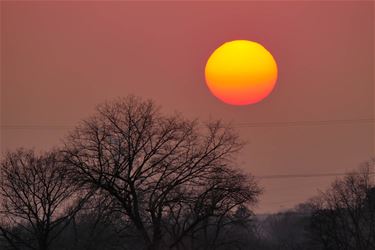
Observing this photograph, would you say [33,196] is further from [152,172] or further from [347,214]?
[347,214]

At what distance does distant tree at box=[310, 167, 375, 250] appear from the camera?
77188 mm

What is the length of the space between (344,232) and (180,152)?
52.1 metres

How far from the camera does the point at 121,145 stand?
34969mm

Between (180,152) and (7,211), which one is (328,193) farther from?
(180,152)

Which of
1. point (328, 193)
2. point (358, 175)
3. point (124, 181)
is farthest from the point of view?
point (328, 193)

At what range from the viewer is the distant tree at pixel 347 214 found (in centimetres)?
7719

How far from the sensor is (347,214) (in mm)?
85000

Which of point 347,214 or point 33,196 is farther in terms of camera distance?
point 347,214

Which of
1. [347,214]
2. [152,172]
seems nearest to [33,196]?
[152,172]

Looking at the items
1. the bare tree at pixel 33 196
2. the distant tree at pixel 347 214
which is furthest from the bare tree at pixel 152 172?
the distant tree at pixel 347 214

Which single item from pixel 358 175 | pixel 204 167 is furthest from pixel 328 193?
pixel 204 167

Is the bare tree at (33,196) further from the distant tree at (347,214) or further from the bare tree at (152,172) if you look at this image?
the distant tree at (347,214)

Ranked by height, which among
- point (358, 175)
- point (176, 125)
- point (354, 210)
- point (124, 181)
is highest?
point (358, 175)

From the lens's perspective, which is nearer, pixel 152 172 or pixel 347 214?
pixel 152 172
